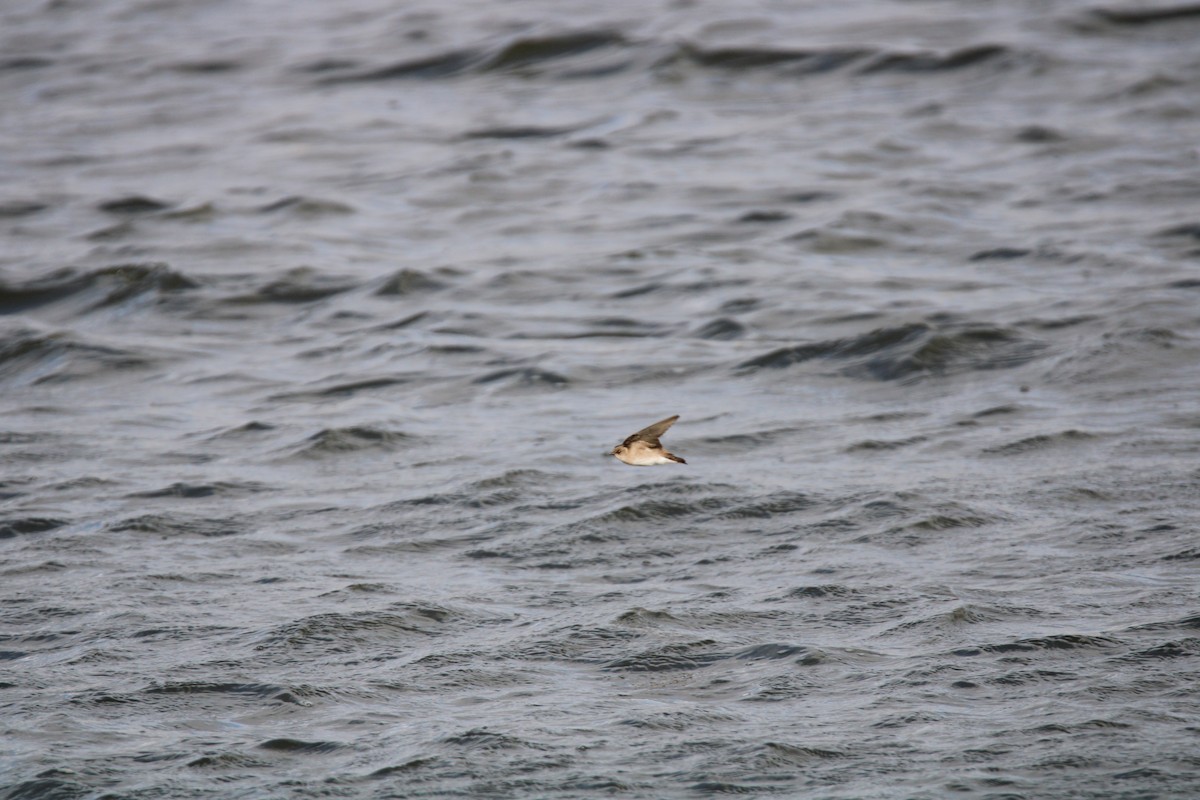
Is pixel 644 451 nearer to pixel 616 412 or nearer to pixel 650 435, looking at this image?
pixel 650 435

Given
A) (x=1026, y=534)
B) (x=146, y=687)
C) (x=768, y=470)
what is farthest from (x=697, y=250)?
(x=146, y=687)

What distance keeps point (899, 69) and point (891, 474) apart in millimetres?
8729

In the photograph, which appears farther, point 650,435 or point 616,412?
point 616,412

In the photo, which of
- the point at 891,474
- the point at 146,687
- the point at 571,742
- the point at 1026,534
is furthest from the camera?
the point at 891,474

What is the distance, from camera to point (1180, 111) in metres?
13.6

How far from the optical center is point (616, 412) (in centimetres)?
841

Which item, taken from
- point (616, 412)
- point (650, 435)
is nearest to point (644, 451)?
point (650, 435)

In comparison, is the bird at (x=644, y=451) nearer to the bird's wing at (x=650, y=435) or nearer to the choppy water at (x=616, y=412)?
the bird's wing at (x=650, y=435)

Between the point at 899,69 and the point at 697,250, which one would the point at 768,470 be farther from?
the point at 899,69

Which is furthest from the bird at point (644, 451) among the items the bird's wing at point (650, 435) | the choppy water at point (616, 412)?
the choppy water at point (616, 412)

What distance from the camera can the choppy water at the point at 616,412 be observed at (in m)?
5.07

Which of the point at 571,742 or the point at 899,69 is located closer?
the point at 571,742

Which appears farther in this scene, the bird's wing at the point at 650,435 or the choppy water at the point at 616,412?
the choppy water at the point at 616,412

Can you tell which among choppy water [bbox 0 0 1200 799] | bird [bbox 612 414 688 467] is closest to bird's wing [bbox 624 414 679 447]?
bird [bbox 612 414 688 467]
